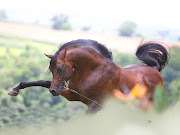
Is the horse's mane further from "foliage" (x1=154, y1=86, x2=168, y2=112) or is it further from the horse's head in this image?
"foliage" (x1=154, y1=86, x2=168, y2=112)

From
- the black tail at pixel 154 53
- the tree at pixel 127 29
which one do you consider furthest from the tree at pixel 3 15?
the black tail at pixel 154 53

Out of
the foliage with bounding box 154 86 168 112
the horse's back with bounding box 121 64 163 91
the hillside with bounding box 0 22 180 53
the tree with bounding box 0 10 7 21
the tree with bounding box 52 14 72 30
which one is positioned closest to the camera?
the foliage with bounding box 154 86 168 112

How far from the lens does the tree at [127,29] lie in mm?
41344

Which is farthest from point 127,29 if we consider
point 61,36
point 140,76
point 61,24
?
point 140,76

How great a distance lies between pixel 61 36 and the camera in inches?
1764

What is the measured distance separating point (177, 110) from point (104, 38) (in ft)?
124

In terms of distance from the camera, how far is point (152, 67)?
18.0 ft

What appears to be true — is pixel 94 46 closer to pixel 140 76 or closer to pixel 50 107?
pixel 140 76

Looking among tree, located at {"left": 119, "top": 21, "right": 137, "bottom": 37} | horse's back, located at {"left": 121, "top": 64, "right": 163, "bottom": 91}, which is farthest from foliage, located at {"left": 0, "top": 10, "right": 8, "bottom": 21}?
horse's back, located at {"left": 121, "top": 64, "right": 163, "bottom": 91}

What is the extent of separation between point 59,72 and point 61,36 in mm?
40732

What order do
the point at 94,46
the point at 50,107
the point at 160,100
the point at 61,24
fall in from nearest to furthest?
the point at 160,100, the point at 94,46, the point at 50,107, the point at 61,24

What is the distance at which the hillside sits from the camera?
121 feet

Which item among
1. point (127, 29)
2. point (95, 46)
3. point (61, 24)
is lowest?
point (61, 24)

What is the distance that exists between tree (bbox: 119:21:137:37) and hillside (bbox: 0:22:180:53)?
1.11 metres
